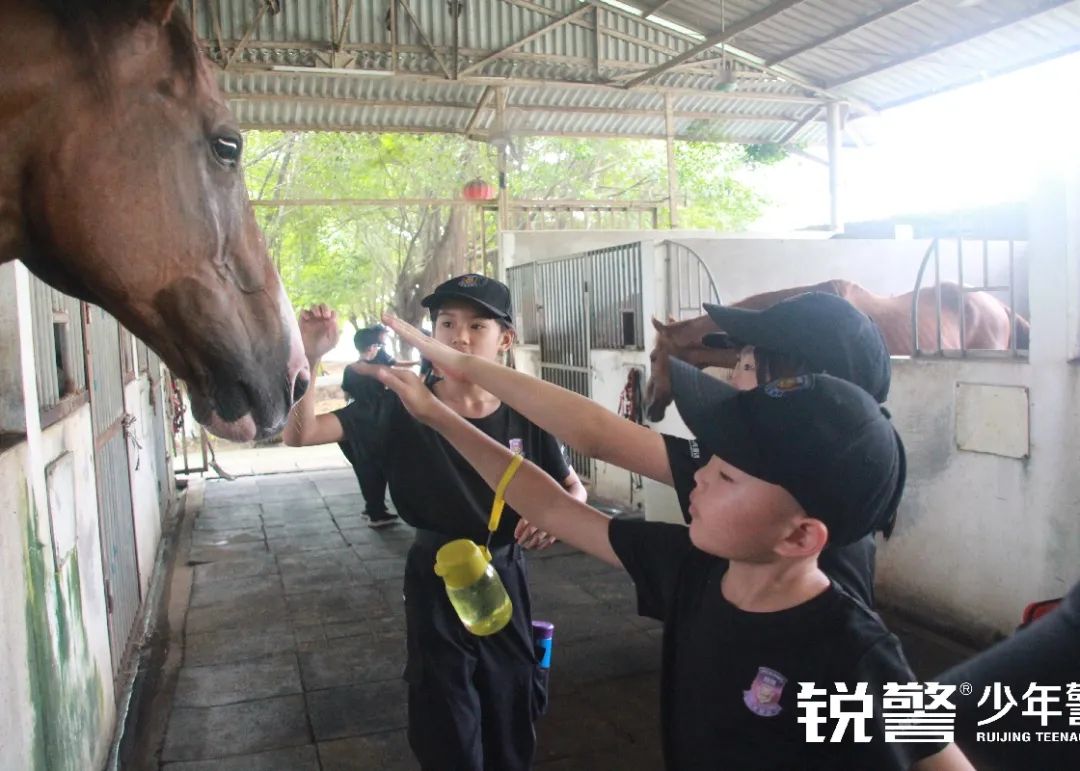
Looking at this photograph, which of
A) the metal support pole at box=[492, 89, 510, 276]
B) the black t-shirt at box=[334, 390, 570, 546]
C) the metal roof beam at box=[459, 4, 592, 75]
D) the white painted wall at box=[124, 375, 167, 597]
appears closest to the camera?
the black t-shirt at box=[334, 390, 570, 546]

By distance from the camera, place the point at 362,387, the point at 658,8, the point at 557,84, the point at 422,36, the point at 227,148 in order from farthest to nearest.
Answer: the point at 557,84, the point at 658,8, the point at 422,36, the point at 362,387, the point at 227,148

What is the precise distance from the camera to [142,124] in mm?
1407

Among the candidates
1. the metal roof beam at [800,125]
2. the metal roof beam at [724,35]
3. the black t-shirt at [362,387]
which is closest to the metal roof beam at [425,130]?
the metal roof beam at [800,125]

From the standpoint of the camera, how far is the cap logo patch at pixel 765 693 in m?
1.25

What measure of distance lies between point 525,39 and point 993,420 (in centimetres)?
701

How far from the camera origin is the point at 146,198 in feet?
4.61

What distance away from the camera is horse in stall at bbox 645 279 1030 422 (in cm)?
606

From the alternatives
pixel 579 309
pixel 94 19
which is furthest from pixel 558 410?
Result: pixel 579 309

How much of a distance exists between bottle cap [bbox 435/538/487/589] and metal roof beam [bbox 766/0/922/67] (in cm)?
760

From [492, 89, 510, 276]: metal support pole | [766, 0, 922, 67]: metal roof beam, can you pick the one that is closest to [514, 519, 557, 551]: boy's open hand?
[766, 0, 922, 67]: metal roof beam

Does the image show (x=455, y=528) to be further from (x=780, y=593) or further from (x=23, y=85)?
(x=23, y=85)

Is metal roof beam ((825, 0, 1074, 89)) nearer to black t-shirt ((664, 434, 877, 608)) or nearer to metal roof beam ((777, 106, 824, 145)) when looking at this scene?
metal roof beam ((777, 106, 824, 145))

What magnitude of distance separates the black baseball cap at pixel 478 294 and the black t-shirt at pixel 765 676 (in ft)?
4.25

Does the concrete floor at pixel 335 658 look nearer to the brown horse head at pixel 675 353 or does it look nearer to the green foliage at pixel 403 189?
the brown horse head at pixel 675 353
